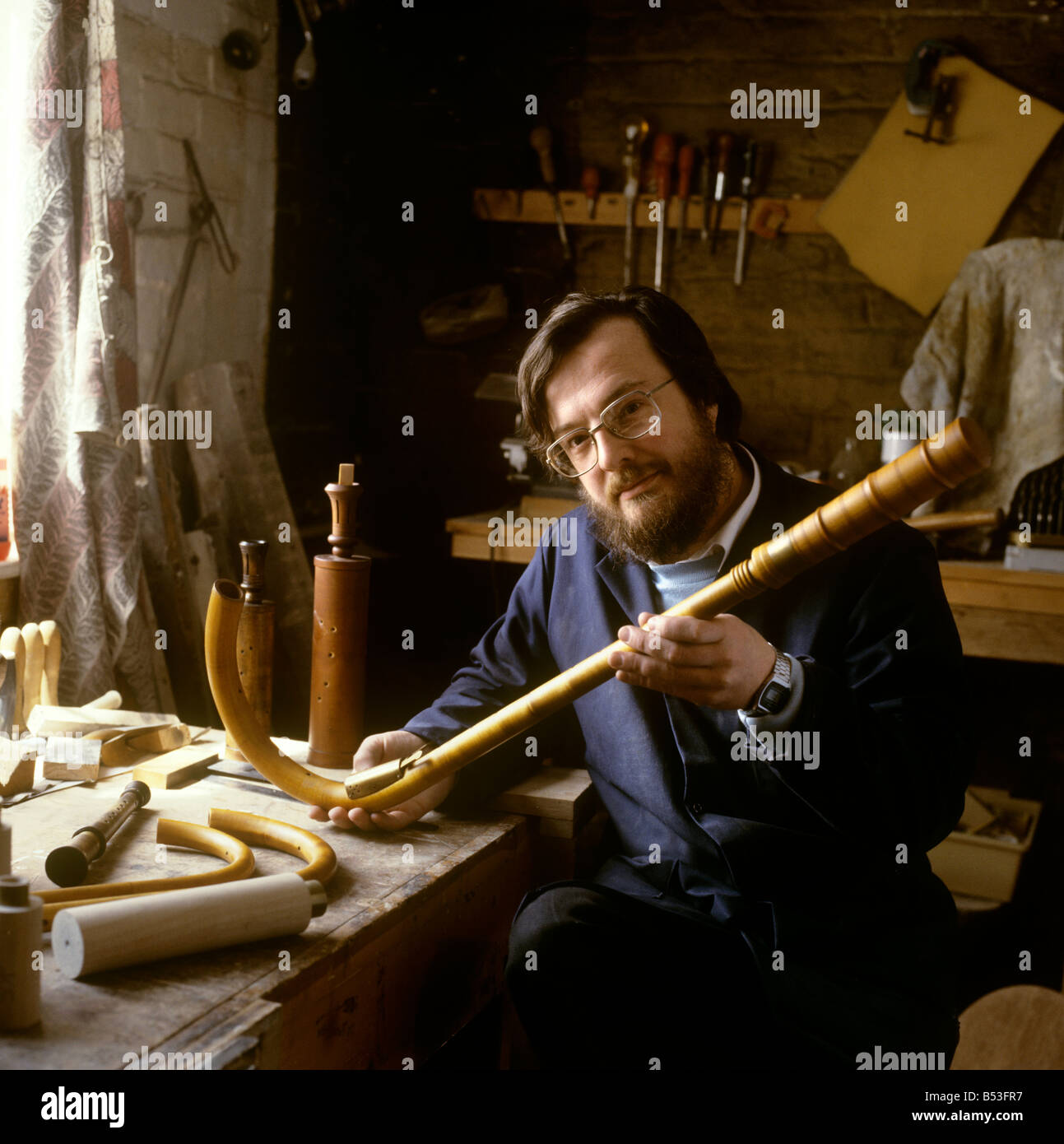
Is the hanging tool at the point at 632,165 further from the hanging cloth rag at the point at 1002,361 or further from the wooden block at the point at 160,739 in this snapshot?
the wooden block at the point at 160,739

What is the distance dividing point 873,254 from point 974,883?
7.26ft

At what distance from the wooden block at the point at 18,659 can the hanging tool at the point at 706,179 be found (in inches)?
120

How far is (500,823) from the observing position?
1.85 meters

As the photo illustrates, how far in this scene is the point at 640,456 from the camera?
1925 millimetres

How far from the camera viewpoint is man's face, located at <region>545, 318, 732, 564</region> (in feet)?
6.28

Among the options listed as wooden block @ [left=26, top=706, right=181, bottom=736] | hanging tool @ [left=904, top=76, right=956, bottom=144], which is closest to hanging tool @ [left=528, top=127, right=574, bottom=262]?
hanging tool @ [left=904, top=76, right=956, bottom=144]

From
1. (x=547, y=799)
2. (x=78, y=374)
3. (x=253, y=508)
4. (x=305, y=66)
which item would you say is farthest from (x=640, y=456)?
(x=305, y=66)

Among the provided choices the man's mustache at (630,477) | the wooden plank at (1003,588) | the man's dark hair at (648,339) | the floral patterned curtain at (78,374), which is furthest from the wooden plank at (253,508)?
the wooden plank at (1003,588)

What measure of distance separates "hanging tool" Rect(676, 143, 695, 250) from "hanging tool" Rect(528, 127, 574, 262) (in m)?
0.45

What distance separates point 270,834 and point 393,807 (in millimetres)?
203

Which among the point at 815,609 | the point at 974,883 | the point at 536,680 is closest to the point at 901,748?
the point at 815,609

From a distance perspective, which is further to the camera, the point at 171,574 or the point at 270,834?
the point at 171,574

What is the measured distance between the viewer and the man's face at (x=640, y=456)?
1913 millimetres

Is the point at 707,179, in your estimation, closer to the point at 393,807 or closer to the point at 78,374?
the point at 78,374
